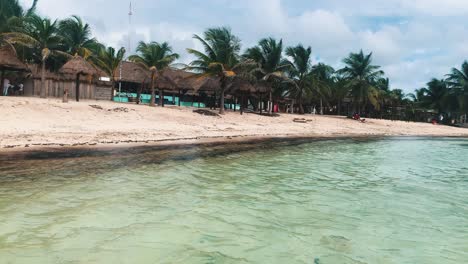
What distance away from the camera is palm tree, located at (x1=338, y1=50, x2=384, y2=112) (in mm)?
41844

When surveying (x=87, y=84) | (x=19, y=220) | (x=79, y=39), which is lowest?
(x=19, y=220)

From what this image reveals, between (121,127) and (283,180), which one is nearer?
(283,180)

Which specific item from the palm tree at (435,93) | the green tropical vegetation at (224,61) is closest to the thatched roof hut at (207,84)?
the green tropical vegetation at (224,61)

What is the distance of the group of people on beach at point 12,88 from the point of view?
101 feet

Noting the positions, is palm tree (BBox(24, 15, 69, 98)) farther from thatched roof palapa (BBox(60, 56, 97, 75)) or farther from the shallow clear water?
the shallow clear water

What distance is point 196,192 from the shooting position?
7.18 metres

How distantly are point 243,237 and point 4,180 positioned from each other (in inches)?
213

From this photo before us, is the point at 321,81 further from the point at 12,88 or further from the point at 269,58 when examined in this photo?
the point at 12,88

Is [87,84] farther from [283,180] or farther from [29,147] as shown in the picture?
[283,180]

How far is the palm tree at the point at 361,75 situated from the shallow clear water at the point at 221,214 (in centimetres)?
3273

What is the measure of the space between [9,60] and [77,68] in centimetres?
411

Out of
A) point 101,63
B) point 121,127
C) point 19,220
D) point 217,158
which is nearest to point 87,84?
point 101,63

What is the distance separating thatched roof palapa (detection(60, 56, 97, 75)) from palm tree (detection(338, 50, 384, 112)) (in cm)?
2791

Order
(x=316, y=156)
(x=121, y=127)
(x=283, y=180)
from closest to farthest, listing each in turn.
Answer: (x=283, y=180) → (x=316, y=156) → (x=121, y=127)
